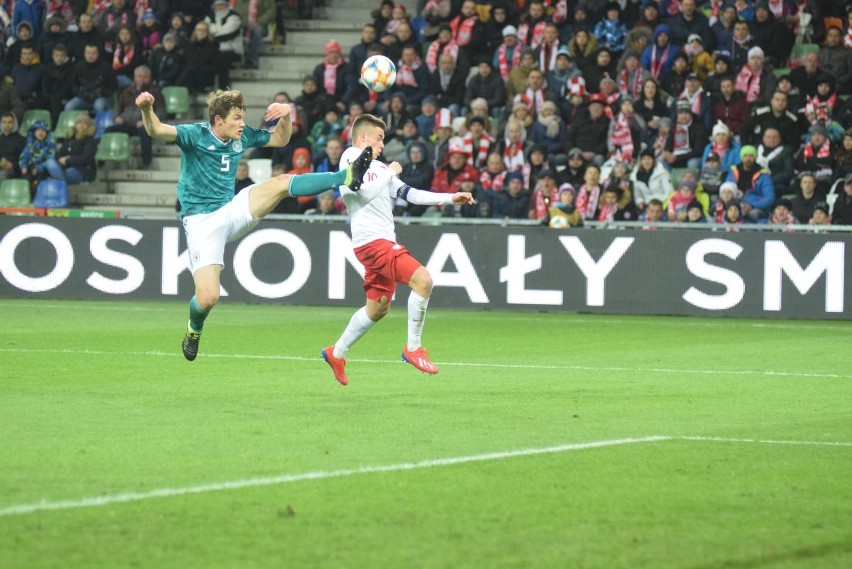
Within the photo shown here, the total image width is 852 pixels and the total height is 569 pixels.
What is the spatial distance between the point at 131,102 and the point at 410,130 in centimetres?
598

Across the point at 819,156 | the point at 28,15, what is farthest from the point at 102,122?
the point at 819,156

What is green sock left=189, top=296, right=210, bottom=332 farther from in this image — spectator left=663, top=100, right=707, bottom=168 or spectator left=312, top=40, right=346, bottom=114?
spectator left=312, top=40, right=346, bottom=114

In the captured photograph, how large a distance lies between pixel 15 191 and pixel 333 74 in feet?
18.8

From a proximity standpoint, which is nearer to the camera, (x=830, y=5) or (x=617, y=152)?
(x=617, y=152)

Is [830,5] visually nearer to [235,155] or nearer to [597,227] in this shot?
[597,227]

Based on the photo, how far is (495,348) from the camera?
590 inches

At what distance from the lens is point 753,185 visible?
21094 millimetres

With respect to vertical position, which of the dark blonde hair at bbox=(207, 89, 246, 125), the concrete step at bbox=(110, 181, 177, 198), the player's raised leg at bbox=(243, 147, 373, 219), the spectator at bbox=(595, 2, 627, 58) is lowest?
the concrete step at bbox=(110, 181, 177, 198)

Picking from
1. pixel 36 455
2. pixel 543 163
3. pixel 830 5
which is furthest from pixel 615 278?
pixel 36 455

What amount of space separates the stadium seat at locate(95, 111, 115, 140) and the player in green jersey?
15.4 metres

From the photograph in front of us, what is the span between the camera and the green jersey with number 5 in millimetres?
11438

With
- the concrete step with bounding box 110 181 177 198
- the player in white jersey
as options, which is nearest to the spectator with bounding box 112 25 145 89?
the concrete step with bounding box 110 181 177 198

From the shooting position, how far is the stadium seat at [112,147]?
2602 cm

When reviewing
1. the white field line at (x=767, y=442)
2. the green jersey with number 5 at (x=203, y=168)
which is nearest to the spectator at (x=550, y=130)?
the green jersey with number 5 at (x=203, y=168)
